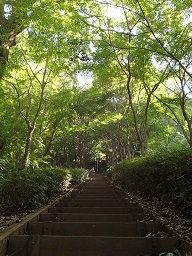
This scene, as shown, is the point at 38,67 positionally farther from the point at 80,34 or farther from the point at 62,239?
the point at 62,239

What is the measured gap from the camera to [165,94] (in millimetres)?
15359

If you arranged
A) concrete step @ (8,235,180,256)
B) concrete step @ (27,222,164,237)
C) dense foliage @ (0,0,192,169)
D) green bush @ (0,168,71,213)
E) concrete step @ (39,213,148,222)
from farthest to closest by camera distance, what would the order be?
dense foliage @ (0,0,192,169) → green bush @ (0,168,71,213) → concrete step @ (39,213,148,222) → concrete step @ (27,222,164,237) → concrete step @ (8,235,180,256)

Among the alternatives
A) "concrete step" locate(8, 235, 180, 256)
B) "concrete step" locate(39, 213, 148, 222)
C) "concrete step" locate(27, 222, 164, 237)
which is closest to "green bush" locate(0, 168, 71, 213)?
"concrete step" locate(39, 213, 148, 222)

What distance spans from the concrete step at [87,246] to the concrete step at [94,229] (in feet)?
2.38

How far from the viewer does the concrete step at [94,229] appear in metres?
4.01

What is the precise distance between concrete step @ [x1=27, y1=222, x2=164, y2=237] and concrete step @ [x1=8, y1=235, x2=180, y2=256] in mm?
726

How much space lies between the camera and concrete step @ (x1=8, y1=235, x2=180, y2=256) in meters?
3.21

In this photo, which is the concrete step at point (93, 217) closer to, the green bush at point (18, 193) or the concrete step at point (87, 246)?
the green bush at point (18, 193)

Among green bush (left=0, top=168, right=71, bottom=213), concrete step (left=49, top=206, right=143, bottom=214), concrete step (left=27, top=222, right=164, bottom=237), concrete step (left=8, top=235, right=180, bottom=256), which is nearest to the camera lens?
concrete step (left=8, top=235, right=180, bottom=256)

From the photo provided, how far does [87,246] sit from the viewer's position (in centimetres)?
327

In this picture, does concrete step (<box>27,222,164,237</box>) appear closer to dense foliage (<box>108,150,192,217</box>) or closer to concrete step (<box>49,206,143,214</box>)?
dense foliage (<box>108,150,192,217</box>)

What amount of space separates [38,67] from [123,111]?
8.72m

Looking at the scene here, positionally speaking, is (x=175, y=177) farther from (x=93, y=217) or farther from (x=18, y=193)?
(x=18, y=193)

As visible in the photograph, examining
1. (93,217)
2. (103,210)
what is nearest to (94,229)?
(93,217)
